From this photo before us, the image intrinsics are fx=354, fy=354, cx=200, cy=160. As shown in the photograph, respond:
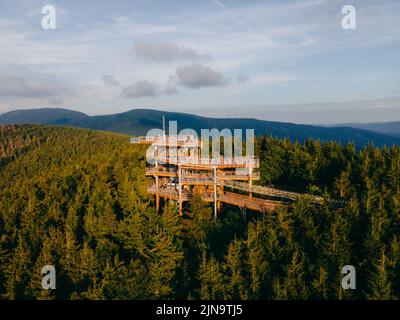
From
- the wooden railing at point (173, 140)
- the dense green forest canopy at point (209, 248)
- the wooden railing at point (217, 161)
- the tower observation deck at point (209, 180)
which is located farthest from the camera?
the wooden railing at point (173, 140)

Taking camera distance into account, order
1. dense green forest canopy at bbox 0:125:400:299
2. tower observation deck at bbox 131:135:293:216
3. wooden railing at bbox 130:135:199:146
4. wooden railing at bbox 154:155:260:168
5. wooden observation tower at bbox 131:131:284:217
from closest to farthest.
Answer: dense green forest canopy at bbox 0:125:400:299
tower observation deck at bbox 131:135:293:216
wooden observation tower at bbox 131:131:284:217
wooden railing at bbox 154:155:260:168
wooden railing at bbox 130:135:199:146

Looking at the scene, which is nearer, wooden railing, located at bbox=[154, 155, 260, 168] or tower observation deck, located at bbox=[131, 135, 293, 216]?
tower observation deck, located at bbox=[131, 135, 293, 216]

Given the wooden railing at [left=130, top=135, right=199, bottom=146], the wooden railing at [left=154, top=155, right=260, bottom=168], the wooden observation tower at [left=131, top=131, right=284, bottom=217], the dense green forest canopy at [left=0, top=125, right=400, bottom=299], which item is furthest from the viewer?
the wooden railing at [left=130, top=135, right=199, bottom=146]

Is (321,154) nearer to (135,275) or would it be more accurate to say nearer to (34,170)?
(135,275)

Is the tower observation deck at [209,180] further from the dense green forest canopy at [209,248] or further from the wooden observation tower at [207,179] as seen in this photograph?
the dense green forest canopy at [209,248]

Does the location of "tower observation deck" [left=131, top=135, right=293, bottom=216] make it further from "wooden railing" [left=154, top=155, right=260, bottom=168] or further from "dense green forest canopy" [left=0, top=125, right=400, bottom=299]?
"dense green forest canopy" [left=0, top=125, right=400, bottom=299]

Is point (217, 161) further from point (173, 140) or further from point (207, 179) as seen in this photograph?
point (173, 140)

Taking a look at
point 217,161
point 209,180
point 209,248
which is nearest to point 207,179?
point 209,180

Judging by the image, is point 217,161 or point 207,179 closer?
point 217,161

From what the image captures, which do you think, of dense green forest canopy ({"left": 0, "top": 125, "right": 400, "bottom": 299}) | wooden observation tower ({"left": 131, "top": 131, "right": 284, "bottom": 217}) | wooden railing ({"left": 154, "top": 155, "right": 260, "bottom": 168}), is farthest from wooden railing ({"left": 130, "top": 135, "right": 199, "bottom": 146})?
dense green forest canopy ({"left": 0, "top": 125, "right": 400, "bottom": 299})

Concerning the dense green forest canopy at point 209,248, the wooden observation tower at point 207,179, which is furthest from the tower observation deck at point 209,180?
the dense green forest canopy at point 209,248

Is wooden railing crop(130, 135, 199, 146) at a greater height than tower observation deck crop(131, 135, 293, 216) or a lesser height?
greater
